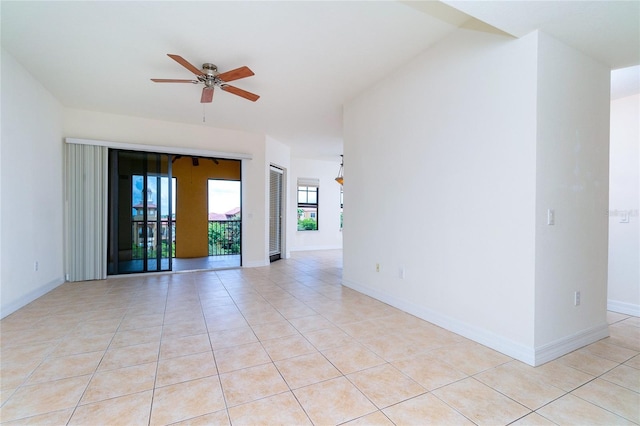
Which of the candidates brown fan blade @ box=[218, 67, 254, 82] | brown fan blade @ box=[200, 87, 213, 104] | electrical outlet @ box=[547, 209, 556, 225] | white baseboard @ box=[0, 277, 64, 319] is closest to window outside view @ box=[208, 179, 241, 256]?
white baseboard @ box=[0, 277, 64, 319]

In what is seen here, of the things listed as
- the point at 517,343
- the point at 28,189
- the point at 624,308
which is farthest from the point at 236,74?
the point at 624,308

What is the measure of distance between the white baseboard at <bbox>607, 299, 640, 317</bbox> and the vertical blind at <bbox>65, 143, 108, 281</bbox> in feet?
23.7

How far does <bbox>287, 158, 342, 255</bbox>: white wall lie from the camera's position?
8.80 m

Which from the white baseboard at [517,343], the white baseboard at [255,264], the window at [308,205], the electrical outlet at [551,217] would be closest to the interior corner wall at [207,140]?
the white baseboard at [255,264]

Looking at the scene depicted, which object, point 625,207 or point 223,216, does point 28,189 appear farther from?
point 625,207

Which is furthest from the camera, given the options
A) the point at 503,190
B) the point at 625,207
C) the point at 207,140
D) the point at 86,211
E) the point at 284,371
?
the point at 207,140

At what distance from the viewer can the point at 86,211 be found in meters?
4.80

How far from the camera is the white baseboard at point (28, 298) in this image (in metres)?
3.14

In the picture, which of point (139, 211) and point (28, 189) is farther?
point (139, 211)

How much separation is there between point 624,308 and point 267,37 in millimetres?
4966

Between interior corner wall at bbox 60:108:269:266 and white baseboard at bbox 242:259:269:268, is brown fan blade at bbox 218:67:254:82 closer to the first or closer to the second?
interior corner wall at bbox 60:108:269:266

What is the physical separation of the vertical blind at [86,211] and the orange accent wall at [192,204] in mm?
2822

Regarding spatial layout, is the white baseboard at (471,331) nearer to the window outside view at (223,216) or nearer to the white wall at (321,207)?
the white wall at (321,207)

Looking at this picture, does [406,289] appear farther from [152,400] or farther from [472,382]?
[152,400]
